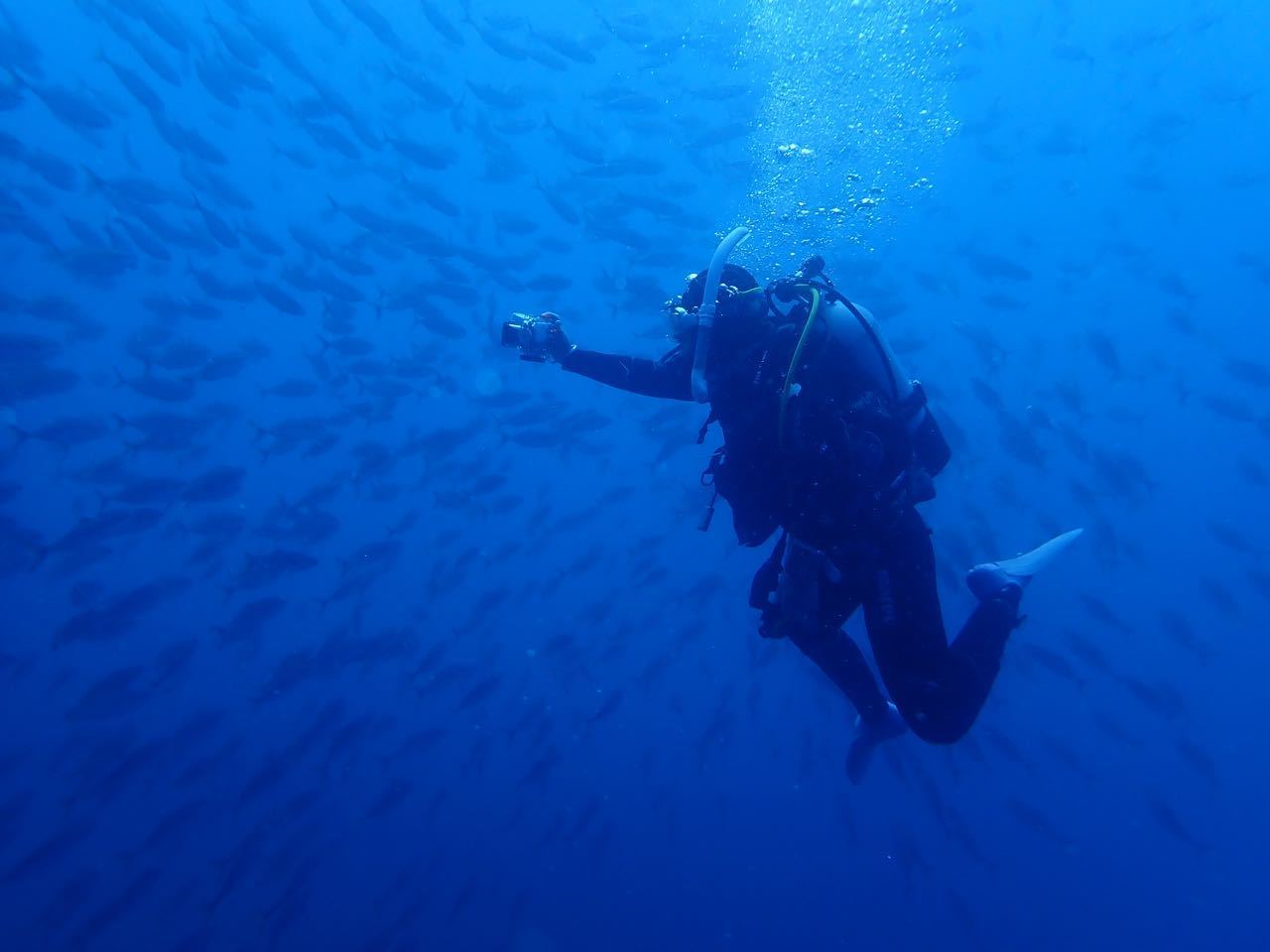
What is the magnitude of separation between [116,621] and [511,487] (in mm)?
15540

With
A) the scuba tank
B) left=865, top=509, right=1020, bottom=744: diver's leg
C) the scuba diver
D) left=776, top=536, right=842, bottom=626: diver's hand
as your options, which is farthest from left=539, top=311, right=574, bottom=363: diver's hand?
left=865, top=509, right=1020, bottom=744: diver's leg

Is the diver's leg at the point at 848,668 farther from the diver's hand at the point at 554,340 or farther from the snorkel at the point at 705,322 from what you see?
the diver's hand at the point at 554,340

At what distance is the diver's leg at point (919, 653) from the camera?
321 centimetres

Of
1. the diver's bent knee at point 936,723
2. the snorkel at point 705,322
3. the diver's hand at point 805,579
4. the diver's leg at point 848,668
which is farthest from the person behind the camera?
the diver's leg at point 848,668

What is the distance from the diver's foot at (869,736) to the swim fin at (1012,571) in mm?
948

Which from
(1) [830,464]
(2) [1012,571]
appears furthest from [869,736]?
(1) [830,464]

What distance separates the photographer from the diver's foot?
4.19 m

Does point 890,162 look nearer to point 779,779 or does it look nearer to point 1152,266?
point 1152,266

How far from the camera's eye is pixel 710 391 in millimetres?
3205

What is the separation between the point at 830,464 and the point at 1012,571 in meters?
1.34

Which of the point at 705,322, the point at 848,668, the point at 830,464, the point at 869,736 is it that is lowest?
the point at 869,736

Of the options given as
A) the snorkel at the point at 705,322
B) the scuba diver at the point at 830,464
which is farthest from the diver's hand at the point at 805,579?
the snorkel at the point at 705,322

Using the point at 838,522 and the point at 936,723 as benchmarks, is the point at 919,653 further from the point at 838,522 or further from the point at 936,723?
the point at 838,522

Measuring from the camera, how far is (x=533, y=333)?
363cm
